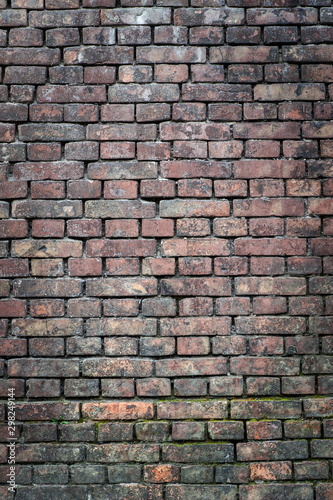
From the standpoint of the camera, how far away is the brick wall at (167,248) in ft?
5.55

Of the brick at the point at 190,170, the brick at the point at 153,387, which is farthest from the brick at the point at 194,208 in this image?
the brick at the point at 153,387

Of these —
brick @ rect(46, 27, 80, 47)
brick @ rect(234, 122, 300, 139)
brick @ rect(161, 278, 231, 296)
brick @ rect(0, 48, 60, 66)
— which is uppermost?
brick @ rect(46, 27, 80, 47)

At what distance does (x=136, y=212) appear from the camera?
174 cm

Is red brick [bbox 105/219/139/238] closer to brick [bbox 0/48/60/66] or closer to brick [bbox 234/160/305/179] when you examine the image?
brick [bbox 234/160/305/179]

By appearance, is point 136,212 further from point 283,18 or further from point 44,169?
point 283,18

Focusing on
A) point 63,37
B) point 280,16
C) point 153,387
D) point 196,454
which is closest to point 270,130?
point 280,16

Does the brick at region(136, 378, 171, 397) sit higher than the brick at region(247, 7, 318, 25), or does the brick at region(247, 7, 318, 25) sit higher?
the brick at region(247, 7, 318, 25)

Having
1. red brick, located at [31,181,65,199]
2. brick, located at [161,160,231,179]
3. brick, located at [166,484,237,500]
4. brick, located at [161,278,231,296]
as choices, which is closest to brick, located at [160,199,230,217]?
brick, located at [161,160,231,179]

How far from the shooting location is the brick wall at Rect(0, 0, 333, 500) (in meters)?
1.69

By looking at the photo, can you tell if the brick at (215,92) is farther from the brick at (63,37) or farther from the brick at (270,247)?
the brick at (270,247)

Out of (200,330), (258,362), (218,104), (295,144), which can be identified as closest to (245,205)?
(295,144)

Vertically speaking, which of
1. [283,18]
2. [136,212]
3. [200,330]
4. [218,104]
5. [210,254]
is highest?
[283,18]

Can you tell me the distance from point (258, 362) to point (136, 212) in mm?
Answer: 865

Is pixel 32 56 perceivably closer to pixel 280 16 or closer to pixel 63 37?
pixel 63 37
